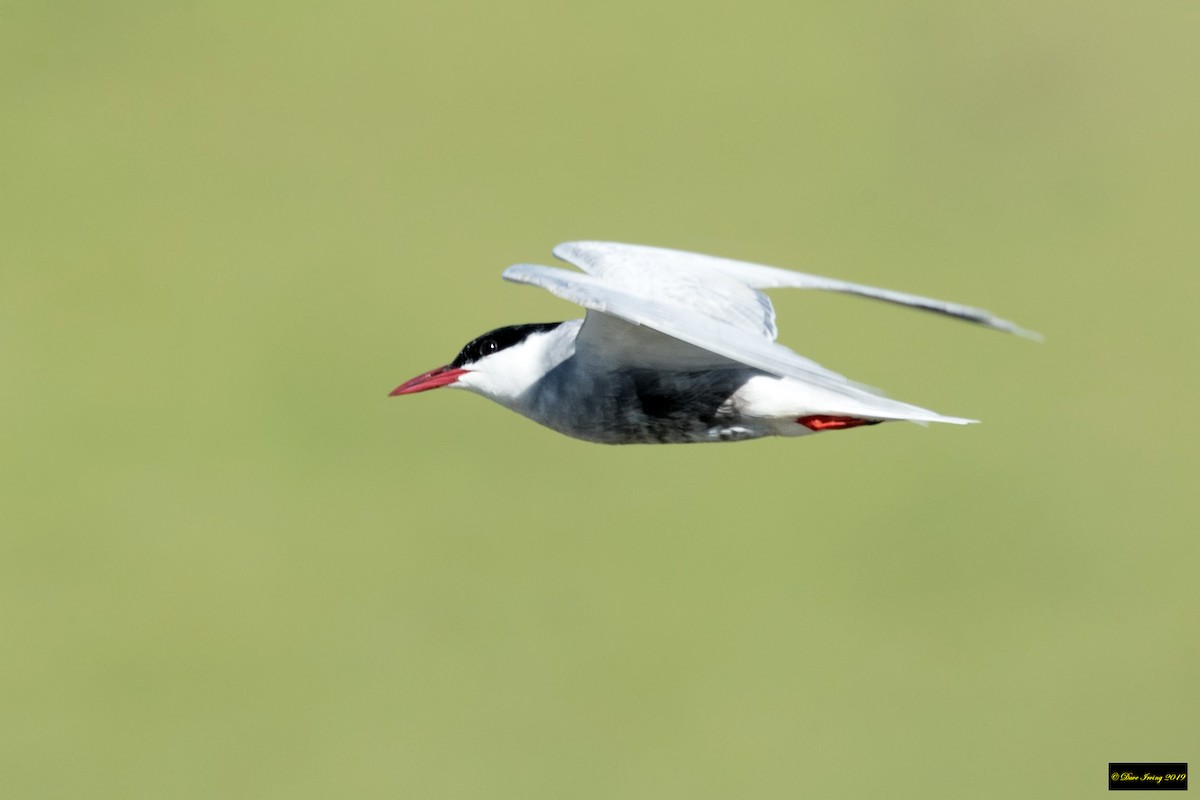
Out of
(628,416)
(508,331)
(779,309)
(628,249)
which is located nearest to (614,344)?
(628,416)

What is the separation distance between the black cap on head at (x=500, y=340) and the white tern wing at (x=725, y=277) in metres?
0.26

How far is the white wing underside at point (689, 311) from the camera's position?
402cm

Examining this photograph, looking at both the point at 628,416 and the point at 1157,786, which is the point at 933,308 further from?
the point at 1157,786

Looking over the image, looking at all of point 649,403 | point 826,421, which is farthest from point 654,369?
point 826,421

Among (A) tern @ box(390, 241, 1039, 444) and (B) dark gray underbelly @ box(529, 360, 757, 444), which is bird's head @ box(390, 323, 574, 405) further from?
(B) dark gray underbelly @ box(529, 360, 757, 444)

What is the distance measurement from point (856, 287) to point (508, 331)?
103 cm

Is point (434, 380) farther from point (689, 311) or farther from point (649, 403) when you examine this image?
point (689, 311)

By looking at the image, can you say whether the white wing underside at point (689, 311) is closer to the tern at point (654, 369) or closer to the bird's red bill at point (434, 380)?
the tern at point (654, 369)

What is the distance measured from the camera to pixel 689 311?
477cm

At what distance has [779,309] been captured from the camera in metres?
17.1

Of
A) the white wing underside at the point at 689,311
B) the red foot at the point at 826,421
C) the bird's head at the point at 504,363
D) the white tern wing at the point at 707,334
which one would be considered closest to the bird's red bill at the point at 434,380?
the bird's head at the point at 504,363

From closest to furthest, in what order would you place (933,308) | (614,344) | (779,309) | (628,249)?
1. (614,344)
2. (933,308)
3. (628,249)
4. (779,309)

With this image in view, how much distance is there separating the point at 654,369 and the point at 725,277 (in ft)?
3.00

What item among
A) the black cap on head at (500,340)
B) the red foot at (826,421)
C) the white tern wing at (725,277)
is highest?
the white tern wing at (725,277)
